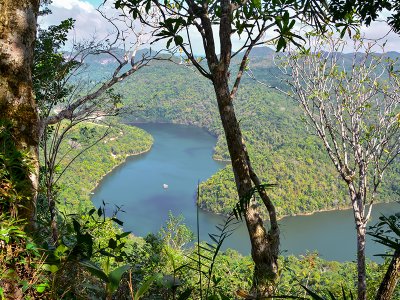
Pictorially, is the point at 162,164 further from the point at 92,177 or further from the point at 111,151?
the point at 92,177

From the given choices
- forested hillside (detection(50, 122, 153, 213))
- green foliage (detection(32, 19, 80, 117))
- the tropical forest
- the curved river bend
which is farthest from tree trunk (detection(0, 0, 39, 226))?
forested hillside (detection(50, 122, 153, 213))

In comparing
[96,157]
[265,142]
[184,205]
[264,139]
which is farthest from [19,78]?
[264,139]

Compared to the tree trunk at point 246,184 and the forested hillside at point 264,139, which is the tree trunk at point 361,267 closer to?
the tree trunk at point 246,184

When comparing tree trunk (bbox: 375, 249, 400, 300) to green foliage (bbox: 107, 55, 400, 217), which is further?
green foliage (bbox: 107, 55, 400, 217)

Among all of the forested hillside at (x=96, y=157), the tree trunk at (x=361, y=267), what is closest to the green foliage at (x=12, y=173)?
the tree trunk at (x=361, y=267)

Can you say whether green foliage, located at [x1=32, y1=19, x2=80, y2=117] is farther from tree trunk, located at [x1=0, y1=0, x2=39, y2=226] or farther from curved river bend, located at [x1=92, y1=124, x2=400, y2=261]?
curved river bend, located at [x1=92, y1=124, x2=400, y2=261]

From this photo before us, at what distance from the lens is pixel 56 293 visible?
102 cm

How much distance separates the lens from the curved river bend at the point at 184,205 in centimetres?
2958

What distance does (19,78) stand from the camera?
1286 mm

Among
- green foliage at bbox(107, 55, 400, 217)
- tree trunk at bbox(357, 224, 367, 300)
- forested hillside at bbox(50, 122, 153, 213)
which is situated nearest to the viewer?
tree trunk at bbox(357, 224, 367, 300)

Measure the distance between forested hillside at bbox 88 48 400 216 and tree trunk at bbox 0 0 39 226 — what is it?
9.72 ft

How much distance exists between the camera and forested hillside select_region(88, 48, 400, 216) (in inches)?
1513

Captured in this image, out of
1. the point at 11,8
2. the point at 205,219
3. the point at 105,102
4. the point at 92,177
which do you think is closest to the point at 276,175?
the point at 205,219

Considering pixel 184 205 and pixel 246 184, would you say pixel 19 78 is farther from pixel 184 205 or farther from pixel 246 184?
pixel 184 205
